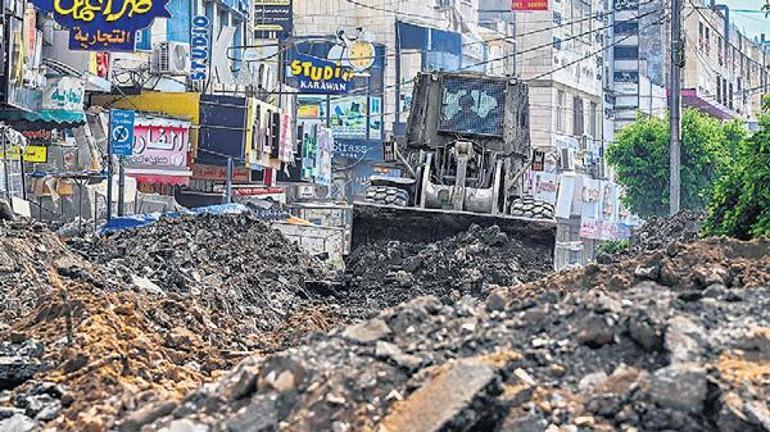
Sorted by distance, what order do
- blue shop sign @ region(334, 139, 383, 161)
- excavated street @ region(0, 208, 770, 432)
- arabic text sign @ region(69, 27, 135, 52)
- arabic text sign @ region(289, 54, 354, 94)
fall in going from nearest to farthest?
1. excavated street @ region(0, 208, 770, 432)
2. arabic text sign @ region(69, 27, 135, 52)
3. arabic text sign @ region(289, 54, 354, 94)
4. blue shop sign @ region(334, 139, 383, 161)

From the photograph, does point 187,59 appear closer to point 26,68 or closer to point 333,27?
point 26,68

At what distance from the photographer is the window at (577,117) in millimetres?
93500

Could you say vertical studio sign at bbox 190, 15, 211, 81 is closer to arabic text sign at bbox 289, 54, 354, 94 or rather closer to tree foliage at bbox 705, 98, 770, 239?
arabic text sign at bbox 289, 54, 354, 94

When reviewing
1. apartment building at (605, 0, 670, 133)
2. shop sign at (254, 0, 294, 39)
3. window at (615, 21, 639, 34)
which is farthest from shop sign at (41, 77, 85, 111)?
window at (615, 21, 639, 34)

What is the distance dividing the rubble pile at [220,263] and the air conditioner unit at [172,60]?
18.2 meters

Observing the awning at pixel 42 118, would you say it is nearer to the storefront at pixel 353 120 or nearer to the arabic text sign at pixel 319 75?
the arabic text sign at pixel 319 75

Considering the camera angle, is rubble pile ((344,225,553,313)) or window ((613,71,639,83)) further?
window ((613,71,639,83))

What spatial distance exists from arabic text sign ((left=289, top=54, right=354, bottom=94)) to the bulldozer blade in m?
28.4

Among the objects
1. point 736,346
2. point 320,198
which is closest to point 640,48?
point 320,198

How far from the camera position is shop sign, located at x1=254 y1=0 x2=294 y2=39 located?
71562mm

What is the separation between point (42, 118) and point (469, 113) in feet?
32.5

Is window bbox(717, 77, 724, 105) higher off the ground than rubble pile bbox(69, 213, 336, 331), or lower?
higher

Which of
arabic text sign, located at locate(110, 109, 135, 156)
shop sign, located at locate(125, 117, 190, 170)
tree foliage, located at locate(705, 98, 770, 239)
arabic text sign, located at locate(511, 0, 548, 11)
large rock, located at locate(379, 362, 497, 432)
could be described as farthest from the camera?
arabic text sign, located at locate(511, 0, 548, 11)

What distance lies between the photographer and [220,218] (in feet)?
100
